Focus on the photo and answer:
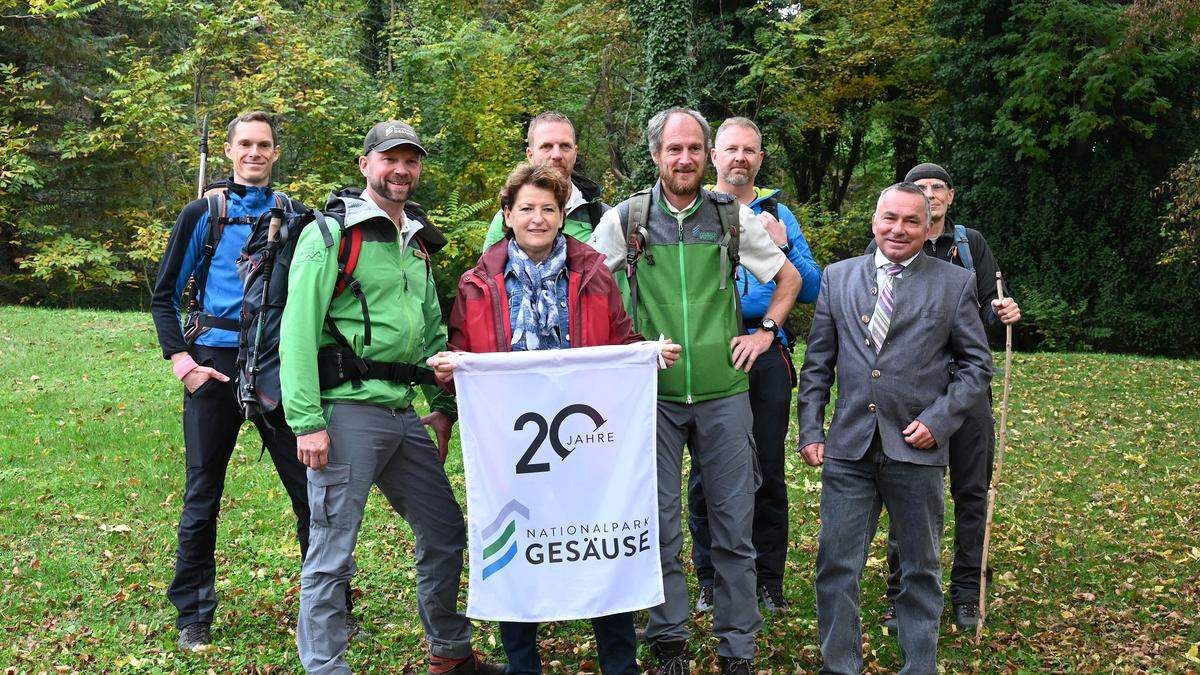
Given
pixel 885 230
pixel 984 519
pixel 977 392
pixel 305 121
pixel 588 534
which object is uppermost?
pixel 305 121

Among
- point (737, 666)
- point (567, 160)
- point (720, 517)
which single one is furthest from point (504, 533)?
point (567, 160)

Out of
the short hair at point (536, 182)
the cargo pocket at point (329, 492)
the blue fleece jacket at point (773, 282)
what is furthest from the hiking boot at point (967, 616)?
the cargo pocket at point (329, 492)

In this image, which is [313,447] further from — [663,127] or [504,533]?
[663,127]

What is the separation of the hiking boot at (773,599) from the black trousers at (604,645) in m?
1.73

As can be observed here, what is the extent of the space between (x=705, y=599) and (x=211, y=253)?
3.44 m

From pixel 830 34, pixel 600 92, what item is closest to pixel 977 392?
pixel 830 34

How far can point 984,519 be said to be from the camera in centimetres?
601

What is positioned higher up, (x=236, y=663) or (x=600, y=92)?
(x=600, y=92)

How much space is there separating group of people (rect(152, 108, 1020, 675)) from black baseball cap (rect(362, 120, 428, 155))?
0.01m

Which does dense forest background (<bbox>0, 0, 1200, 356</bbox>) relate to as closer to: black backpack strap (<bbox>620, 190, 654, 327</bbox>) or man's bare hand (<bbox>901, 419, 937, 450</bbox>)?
black backpack strap (<bbox>620, 190, 654, 327</bbox>)

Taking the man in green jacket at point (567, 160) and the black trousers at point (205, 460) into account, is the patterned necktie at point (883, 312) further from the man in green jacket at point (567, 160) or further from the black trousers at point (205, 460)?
the black trousers at point (205, 460)

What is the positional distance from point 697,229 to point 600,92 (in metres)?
23.6

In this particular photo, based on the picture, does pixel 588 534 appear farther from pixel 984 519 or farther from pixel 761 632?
pixel 984 519

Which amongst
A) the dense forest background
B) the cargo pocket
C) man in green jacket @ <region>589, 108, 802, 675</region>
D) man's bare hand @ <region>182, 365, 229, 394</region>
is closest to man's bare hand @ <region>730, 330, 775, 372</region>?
man in green jacket @ <region>589, 108, 802, 675</region>
